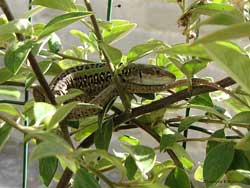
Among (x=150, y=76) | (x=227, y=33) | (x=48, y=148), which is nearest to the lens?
(x=227, y=33)

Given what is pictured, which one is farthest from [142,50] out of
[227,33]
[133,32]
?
[133,32]

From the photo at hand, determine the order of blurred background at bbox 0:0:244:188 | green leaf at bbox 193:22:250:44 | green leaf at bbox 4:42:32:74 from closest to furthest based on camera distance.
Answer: green leaf at bbox 193:22:250:44
green leaf at bbox 4:42:32:74
blurred background at bbox 0:0:244:188

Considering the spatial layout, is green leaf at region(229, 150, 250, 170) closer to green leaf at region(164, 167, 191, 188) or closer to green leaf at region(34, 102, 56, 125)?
green leaf at region(164, 167, 191, 188)

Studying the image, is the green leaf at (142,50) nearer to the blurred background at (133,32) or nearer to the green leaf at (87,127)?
the green leaf at (87,127)

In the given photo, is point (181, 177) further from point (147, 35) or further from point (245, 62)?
point (147, 35)

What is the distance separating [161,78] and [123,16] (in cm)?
153

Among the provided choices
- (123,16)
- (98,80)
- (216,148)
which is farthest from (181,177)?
(123,16)

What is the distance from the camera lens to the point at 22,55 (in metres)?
0.47

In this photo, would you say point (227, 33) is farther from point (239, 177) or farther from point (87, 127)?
point (87, 127)

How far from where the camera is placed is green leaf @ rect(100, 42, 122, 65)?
0.49 metres

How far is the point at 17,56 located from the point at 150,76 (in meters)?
0.18

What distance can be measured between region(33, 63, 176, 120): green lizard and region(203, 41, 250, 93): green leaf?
8.7 inches

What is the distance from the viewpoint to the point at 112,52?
0.49 m

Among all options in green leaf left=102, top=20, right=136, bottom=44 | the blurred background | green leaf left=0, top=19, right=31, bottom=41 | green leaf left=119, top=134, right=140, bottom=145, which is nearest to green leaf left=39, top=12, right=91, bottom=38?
green leaf left=0, top=19, right=31, bottom=41
